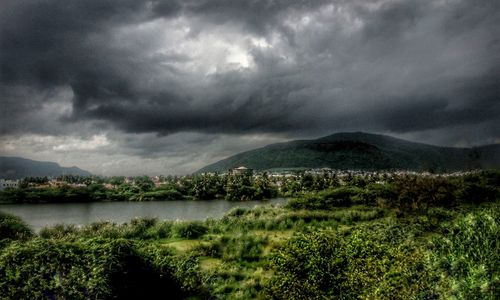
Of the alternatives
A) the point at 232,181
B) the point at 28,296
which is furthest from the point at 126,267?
the point at 232,181

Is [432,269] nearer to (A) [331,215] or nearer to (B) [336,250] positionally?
(B) [336,250]

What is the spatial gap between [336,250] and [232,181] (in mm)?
74590

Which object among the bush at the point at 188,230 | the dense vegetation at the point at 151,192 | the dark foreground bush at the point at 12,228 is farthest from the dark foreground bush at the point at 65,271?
the dense vegetation at the point at 151,192

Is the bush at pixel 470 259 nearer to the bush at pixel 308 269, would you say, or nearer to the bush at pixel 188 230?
the bush at pixel 308 269

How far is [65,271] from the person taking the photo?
6434mm

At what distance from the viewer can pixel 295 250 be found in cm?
649

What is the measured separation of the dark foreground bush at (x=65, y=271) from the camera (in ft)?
20.1

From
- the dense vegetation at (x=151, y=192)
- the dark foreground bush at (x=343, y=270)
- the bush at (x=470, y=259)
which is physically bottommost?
the dense vegetation at (x=151, y=192)

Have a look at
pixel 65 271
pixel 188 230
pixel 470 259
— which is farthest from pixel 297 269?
pixel 188 230

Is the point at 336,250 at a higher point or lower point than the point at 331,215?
higher

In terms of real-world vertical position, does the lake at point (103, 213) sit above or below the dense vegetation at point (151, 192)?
below

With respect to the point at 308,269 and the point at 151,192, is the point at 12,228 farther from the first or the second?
the point at 151,192

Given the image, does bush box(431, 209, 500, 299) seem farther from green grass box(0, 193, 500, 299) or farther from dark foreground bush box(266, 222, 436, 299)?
dark foreground bush box(266, 222, 436, 299)

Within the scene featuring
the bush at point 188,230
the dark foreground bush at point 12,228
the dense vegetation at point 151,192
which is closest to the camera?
the dark foreground bush at point 12,228
